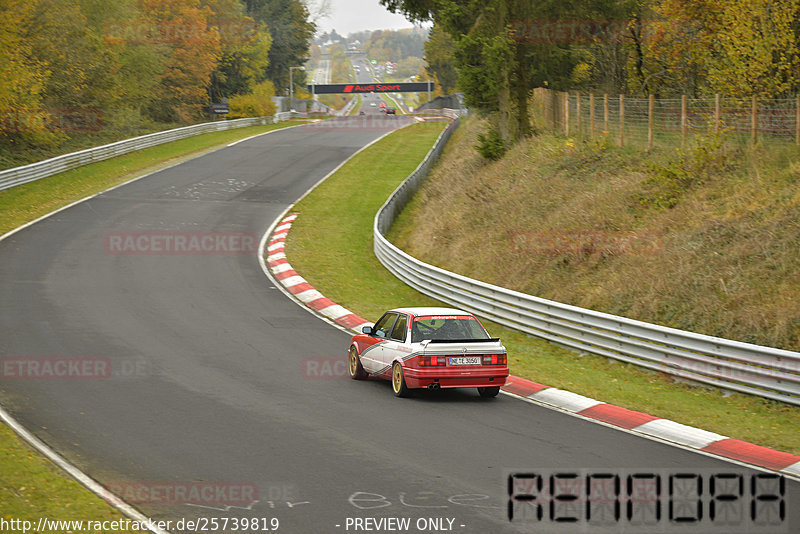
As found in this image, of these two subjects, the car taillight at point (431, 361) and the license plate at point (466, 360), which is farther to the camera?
the license plate at point (466, 360)

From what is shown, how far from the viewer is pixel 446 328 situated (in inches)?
524

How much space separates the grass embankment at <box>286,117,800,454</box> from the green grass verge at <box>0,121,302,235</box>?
9.55 meters

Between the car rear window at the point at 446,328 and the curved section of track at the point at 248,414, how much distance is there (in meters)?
0.94

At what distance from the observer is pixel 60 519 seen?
25.1 feet

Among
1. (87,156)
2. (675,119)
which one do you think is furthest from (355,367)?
(87,156)

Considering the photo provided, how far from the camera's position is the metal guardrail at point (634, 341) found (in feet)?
42.2

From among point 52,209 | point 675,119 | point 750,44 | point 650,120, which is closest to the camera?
point 750,44

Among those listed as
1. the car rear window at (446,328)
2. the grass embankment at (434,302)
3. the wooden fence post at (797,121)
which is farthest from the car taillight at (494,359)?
the wooden fence post at (797,121)

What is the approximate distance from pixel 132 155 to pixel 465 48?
938 inches

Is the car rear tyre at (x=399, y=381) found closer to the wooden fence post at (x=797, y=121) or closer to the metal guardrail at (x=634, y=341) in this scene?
the metal guardrail at (x=634, y=341)

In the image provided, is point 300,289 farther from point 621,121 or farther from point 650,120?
point 621,121

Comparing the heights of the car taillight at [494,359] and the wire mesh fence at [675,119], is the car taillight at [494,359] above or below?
below

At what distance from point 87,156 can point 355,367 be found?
34.4 meters

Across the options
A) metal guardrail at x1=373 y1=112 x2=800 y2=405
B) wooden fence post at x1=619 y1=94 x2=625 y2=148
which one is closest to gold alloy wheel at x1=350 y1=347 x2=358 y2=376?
metal guardrail at x1=373 y1=112 x2=800 y2=405
